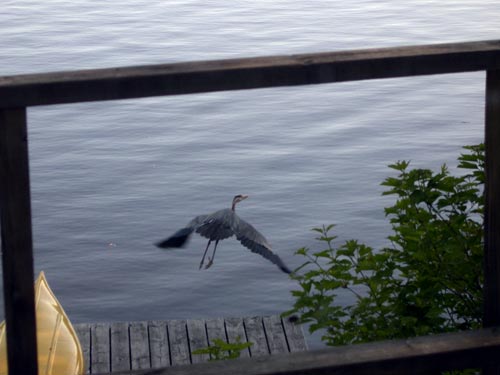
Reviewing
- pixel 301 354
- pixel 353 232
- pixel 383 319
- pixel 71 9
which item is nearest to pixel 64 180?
pixel 353 232

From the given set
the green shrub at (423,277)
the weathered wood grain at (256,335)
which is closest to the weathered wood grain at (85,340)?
the weathered wood grain at (256,335)

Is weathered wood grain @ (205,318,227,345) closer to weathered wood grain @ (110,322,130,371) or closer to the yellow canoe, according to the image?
weathered wood grain @ (110,322,130,371)

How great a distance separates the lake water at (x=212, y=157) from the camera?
7871 millimetres

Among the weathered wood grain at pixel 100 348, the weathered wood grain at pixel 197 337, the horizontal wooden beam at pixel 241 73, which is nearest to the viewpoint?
the horizontal wooden beam at pixel 241 73

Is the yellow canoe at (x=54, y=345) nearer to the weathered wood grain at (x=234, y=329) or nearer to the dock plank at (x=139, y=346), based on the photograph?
the dock plank at (x=139, y=346)

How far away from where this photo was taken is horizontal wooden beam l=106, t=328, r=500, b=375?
2.16 metres

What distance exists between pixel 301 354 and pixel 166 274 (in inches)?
229

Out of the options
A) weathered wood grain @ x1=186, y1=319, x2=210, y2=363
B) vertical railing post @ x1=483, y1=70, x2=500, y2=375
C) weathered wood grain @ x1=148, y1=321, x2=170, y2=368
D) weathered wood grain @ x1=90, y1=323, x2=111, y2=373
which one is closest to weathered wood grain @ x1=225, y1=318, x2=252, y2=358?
weathered wood grain @ x1=186, y1=319, x2=210, y2=363

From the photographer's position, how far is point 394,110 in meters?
11.9

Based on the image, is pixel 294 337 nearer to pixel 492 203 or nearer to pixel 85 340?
pixel 85 340

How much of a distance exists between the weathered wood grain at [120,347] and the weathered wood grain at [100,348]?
0.02 meters

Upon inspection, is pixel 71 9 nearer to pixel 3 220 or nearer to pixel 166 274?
pixel 166 274

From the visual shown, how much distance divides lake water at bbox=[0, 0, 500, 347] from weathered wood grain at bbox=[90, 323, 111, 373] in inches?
33.6

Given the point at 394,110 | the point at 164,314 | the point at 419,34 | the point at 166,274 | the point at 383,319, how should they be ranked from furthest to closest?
the point at 419,34
the point at 394,110
the point at 166,274
the point at 164,314
the point at 383,319
